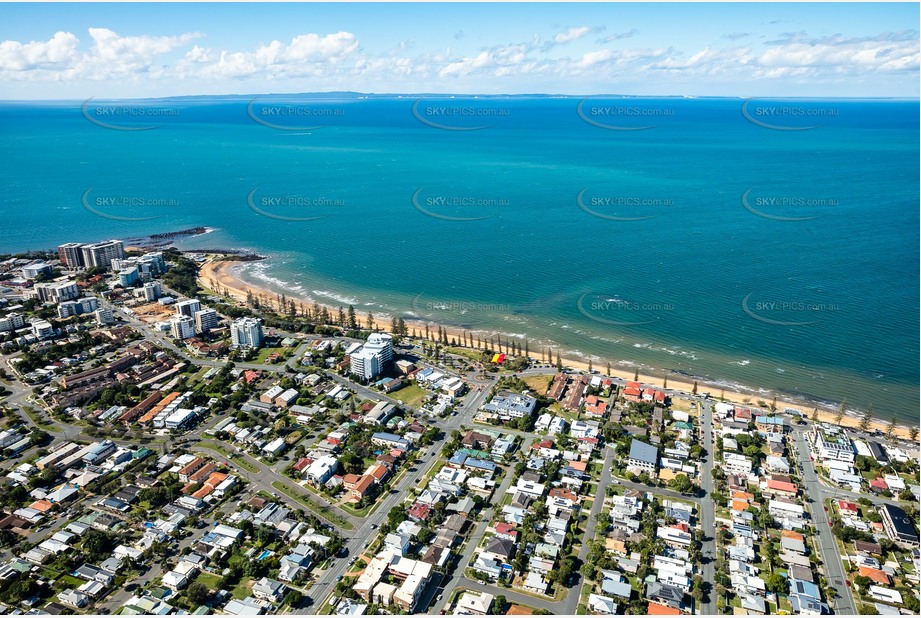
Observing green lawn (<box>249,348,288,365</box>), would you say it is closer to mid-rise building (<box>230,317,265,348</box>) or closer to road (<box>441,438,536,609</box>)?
mid-rise building (<box>230,317,265,348</box>)

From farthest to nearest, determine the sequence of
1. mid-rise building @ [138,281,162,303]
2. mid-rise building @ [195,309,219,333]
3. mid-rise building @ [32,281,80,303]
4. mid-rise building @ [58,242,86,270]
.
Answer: mid-rise building @ [58,242,86,270] → mid-rise building @ [138,281,162,303] → mid-rise building @ [32,281,80,303] → mid-rise building @ [195,309,219,333]

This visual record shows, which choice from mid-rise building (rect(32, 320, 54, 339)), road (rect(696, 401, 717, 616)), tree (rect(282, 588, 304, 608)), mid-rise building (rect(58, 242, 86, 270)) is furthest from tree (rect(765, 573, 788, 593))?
mid-rise building (rect(58, 242, 86, 270))

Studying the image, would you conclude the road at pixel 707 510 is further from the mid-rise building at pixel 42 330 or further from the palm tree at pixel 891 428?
the mid-rise building at pixel 42 330

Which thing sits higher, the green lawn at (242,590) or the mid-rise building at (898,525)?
the green lawn at (242,590)

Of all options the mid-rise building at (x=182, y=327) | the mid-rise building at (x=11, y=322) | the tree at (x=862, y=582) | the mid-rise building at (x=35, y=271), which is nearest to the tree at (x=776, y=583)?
the tree at (x=862, y=582)

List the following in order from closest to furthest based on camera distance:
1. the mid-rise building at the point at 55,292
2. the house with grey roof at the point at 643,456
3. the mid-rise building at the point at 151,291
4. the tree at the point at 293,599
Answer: the tree at the point at 293,599
the house with grey roof at the point at 643,456
the mid-rise building at the point at 55,292
the mid-rise building at the point at 151,291

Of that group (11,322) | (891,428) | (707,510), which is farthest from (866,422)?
(11,322)
